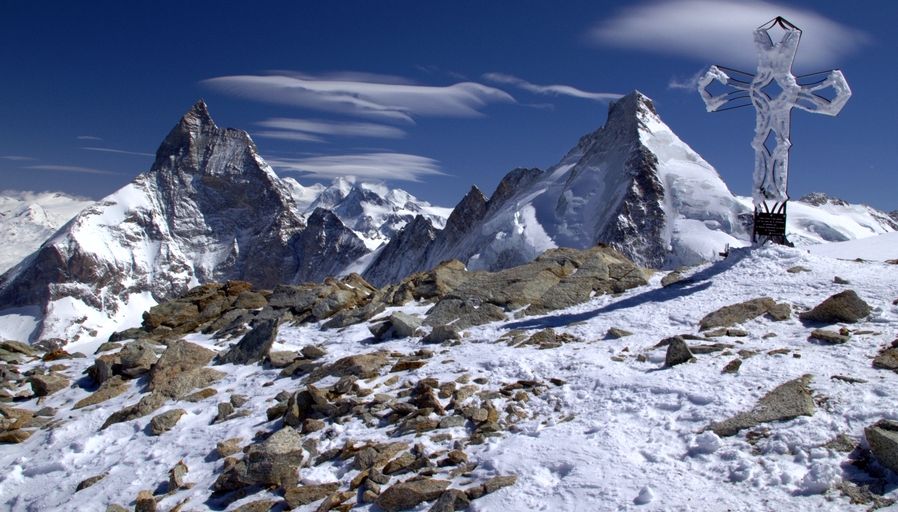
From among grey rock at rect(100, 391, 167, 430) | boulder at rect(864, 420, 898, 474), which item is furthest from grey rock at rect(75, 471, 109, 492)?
boulder at rect(864, 420, 898, 474)

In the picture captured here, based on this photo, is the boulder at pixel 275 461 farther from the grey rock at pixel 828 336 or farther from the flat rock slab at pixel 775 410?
the grey rock at pixel 828 336

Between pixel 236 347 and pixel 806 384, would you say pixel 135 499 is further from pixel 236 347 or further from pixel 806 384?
pixel 806 384

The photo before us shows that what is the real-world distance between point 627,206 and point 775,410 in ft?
384

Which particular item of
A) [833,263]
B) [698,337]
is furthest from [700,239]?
[698,337]

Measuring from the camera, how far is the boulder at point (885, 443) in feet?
26.2

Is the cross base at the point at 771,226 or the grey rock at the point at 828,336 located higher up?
the cross base at the point at 771,226

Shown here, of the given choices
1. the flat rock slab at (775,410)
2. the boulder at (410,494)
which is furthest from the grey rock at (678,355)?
the boulder at (410,494)

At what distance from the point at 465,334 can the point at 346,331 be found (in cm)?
406

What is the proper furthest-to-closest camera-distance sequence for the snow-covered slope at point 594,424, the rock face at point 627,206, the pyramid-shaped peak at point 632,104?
the pyramid-shaped peak at point 632,104
the rock face at point 627,206
the snow-covered slope at point 594,424

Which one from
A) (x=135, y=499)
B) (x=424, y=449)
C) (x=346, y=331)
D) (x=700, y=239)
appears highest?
(x=700, y=239)

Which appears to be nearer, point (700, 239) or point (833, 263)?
point (833, 263)

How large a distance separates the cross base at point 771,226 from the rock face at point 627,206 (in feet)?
290

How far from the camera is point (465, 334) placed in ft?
58.5

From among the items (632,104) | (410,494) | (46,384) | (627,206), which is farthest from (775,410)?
(632,104)
